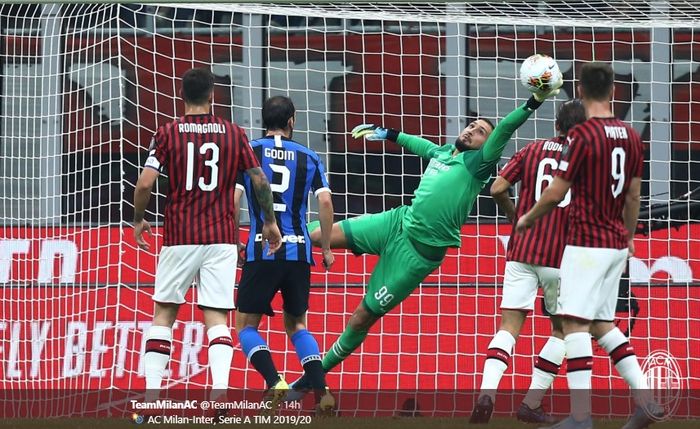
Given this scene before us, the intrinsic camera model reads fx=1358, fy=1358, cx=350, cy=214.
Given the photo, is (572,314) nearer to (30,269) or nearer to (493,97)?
(493,97)

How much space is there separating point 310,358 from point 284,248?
689 mm

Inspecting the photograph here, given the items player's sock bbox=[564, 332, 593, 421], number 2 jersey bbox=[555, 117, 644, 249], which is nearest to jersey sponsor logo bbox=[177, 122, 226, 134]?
number 2 jersey bbox=[555, 117, 644, 249]

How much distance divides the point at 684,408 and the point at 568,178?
4957 millimetres

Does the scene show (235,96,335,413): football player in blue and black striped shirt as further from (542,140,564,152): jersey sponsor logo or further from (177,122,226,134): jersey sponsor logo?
(542,140,564,152): jersey sponsor logo

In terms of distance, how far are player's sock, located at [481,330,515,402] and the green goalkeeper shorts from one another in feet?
3.88

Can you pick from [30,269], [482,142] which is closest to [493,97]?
[482,142]

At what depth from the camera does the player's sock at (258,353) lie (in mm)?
8148

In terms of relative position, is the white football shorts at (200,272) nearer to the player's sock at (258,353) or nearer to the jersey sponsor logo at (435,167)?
the player's sock at (258,353)

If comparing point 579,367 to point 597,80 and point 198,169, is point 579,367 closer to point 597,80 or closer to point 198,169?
point 597,80

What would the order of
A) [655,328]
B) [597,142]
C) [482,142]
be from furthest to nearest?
[655,328] → [482,142] → [597,142]

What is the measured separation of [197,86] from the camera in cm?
751

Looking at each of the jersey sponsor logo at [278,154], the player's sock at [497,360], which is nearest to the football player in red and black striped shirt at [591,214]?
the player's sock at [497,360]

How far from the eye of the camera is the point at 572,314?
679cm

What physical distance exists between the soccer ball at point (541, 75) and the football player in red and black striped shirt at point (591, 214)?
120cm
